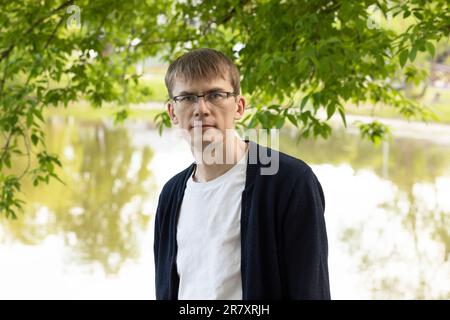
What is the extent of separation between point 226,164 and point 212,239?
0.15 meters

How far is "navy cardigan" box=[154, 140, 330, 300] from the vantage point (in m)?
1.11

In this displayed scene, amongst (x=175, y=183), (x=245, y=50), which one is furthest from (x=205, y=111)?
(x=245, y=50)

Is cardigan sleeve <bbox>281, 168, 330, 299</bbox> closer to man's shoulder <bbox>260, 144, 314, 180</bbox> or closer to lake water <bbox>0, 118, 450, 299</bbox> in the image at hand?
man's shoulder <bbox>260, 144, 314, 180</bbox>

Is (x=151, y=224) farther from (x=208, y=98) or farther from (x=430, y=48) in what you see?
(x=208, y=98)

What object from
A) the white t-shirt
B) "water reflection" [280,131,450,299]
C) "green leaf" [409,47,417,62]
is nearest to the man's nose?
the white t-shirt

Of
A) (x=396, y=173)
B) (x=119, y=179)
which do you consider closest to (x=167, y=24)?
(x=119, y=179)

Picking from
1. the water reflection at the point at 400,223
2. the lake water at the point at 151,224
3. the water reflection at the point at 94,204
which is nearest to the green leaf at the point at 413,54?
the lake water at the point at 151,224

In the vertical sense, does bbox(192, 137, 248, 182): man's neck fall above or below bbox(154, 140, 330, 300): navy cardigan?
above

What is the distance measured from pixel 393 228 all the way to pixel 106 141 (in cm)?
734

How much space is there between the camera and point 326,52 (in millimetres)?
2082

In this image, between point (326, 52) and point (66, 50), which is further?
point (66, 50)

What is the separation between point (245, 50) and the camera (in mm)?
2590
